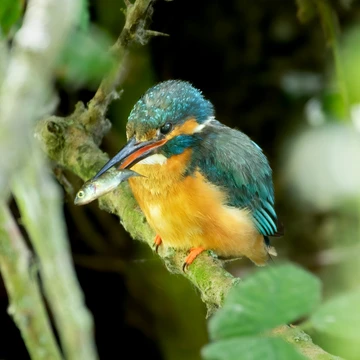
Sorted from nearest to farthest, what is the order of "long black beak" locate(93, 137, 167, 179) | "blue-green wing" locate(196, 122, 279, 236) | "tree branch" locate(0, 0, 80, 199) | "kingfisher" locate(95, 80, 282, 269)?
"tree branch" locate(0, 0, 80, 199) → "long black beak" locate(93, 137, 167, 179) → "kingfisher" locate(95, 80, 282, 269) → "blue-green wing" locate(196, 122, 279, 236)

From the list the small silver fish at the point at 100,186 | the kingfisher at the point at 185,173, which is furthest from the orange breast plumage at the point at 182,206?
the small silver fish at the point at 100,186

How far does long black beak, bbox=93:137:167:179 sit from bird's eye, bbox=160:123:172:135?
0.09ft

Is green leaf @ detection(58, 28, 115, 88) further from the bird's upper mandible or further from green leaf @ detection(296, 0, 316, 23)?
green leaf @ detection(296, 0, 316, 23)

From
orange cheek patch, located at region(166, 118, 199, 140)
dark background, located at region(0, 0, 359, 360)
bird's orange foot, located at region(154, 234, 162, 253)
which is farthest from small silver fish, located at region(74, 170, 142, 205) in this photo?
dark background, located at region(0, 0, 359, 360)

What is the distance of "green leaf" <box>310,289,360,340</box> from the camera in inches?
29.2

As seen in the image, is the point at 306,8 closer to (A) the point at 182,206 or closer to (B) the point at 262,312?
(A) the point at 182,206

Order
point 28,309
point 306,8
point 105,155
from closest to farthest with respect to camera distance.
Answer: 1. point 28,309
2. point 105,155
3. point 306,8

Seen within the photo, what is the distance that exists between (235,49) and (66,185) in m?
1.81

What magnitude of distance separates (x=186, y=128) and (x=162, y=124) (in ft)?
0.40

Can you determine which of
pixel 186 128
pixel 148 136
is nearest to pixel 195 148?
pixel 186 128

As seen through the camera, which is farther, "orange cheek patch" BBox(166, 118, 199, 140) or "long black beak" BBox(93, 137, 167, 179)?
"orange cheek patch" BBox(166, 118, 199, 140)

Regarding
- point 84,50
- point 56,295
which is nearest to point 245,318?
point 56,295

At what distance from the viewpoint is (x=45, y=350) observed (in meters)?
1.10

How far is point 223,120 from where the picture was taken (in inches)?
169
